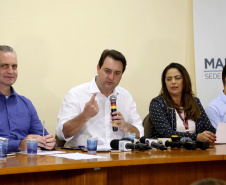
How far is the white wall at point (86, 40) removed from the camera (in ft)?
11.0

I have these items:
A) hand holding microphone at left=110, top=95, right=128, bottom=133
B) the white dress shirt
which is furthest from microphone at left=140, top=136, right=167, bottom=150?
the white dress shirt

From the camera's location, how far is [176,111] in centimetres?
330

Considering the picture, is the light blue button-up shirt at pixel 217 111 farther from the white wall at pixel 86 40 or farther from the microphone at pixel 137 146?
the microphone at pixel 137 146

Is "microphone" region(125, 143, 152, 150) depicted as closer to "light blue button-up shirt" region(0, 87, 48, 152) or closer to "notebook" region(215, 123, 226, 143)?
"light blue button-up shirt" region(0, 87, 48, 152)

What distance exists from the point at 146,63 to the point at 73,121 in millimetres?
1586

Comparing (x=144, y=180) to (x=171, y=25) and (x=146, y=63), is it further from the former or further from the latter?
(x=171, y=25)

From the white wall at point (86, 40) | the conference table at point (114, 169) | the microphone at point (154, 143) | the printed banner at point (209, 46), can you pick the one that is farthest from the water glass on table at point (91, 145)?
the printed banner at point (209, 46)

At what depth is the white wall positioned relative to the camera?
3.34 metres

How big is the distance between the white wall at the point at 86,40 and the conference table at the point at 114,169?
61.6 inches

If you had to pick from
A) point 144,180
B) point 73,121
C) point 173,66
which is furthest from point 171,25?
point 144,180

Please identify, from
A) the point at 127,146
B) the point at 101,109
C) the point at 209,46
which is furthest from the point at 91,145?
the point at 209,46

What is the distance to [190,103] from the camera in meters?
3.36

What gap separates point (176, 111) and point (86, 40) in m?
1.23

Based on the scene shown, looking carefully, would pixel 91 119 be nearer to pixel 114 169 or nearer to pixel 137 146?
pixel 137 146
